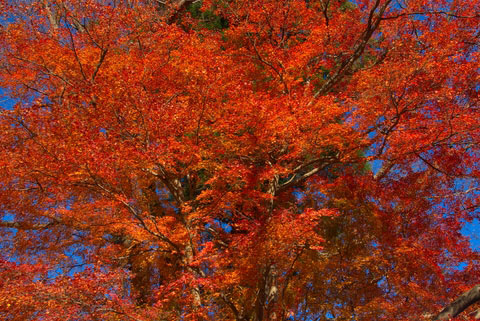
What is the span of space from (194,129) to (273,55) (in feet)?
18.8

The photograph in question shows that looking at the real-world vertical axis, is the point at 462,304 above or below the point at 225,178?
below

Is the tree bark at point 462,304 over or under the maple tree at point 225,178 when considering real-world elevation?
under

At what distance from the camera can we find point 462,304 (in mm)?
6004

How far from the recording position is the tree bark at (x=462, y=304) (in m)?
5.91

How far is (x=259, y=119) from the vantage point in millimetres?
11281

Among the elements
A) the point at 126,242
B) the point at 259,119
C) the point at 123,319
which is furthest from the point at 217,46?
the point at 123,319

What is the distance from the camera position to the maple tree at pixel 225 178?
863cm

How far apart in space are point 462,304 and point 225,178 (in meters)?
6.41

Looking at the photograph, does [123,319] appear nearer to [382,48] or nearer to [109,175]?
[109,175]

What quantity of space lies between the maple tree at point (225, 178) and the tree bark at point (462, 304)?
0.08 feet

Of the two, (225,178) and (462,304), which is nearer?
(462,304)

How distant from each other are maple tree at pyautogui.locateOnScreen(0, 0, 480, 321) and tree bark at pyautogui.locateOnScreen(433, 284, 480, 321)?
0.08 ft

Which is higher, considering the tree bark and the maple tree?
the maple tree

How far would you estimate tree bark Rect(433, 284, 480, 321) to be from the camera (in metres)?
5.91
